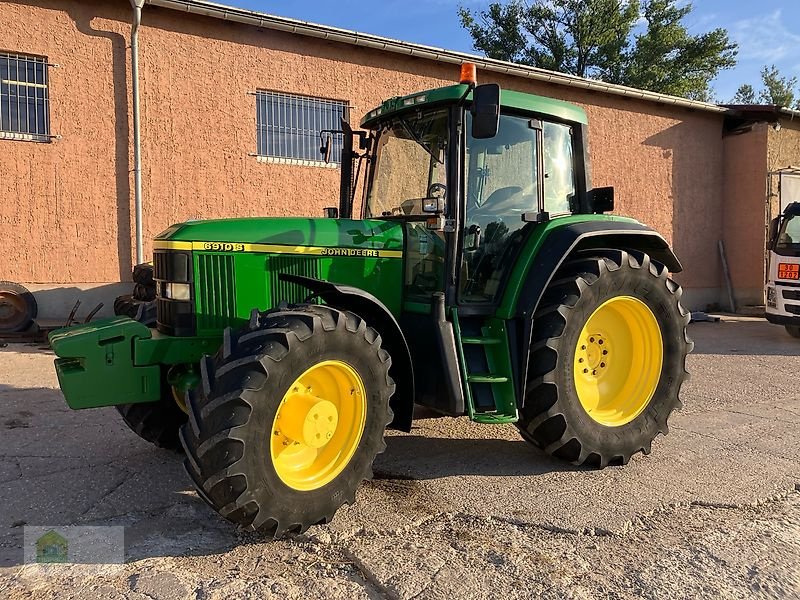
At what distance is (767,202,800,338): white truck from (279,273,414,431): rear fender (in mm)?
8555

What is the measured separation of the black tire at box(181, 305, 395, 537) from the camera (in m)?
2.78

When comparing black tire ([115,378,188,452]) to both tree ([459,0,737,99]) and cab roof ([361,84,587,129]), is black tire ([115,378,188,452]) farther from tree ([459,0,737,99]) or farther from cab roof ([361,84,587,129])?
tree ([459,0,737,99])

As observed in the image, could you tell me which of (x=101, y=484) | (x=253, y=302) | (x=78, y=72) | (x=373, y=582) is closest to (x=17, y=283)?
(x=78, y=72)

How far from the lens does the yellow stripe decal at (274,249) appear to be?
3.46 meters

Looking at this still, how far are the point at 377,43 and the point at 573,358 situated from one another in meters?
8.65

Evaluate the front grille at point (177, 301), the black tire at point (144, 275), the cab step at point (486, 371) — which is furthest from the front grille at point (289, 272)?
the black tire at point (144, 275)

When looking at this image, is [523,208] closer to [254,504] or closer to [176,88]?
[254,504]

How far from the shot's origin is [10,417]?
5.23 meters

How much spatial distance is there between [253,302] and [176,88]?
7.56m

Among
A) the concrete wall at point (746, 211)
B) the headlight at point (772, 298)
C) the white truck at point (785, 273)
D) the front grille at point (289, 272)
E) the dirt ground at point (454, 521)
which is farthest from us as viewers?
the concrete wall at point (746, 211)

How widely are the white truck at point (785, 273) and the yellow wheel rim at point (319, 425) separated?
9034mm

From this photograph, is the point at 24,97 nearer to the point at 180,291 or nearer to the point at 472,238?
the point at 180,291

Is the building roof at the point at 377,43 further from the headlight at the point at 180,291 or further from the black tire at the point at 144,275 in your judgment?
the headlight at the point at 180,291

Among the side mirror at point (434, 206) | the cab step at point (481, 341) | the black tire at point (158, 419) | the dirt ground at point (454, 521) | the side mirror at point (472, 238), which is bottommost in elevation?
the dirt ground at point (454, 521)
